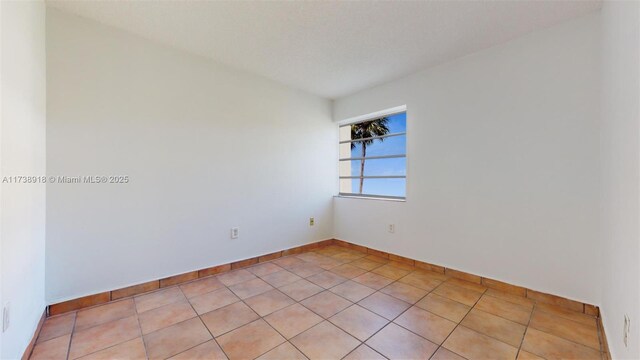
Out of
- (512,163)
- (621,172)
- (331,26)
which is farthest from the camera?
(512,163)

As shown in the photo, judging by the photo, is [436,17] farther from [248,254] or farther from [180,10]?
[248,254]

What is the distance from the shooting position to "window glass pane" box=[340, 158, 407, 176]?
10.8 feet

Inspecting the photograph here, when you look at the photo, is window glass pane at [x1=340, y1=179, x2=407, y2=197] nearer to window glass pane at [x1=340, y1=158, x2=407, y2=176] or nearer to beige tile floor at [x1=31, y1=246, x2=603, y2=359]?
window glass pane at [x1=340, y1=158, x2=407, y2=176]

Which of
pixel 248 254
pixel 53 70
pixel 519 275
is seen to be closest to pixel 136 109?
pixel 53 70

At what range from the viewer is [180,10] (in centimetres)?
194

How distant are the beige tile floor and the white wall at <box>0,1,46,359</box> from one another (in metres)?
0.33

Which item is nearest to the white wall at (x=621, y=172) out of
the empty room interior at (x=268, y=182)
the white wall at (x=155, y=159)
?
the empty room interior at (x=268, y=182)

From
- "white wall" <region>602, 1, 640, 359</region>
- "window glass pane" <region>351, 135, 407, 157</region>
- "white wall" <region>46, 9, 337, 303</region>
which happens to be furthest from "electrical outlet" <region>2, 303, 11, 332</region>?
"window glass pane" <region>351, 135, 407, 157</region>

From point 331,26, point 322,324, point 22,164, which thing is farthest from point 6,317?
point 331,26

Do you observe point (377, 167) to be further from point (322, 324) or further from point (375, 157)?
point (322, 324)

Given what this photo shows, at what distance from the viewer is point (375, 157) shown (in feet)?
11.9

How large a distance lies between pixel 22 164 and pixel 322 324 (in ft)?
6.89

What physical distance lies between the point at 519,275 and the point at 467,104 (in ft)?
5.47

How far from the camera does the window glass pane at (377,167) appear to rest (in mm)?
3295
